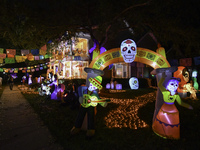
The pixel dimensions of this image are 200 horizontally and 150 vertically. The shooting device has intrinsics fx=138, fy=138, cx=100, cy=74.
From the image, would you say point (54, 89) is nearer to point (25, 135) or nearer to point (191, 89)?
point (25, 135)

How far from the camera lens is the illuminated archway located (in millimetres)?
4641

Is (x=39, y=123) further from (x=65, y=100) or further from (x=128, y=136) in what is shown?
(x=128, y=136)

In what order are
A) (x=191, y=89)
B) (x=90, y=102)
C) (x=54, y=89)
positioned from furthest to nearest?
1. (x=54, y=89)
2. (x=191, y=89)
3. (x=90, y=102)

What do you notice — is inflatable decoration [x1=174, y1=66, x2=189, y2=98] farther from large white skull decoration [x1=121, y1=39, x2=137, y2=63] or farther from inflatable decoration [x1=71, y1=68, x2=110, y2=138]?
inflatable decoration [x1=71, y1=68, x2=110, y2=138]

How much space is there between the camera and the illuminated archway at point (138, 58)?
4641mm

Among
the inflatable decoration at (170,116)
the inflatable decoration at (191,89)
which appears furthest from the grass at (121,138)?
the inflatable decoration at (191,89)

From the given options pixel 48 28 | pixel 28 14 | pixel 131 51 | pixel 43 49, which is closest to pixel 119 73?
pixel 43 49

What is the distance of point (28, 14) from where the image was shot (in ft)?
26.3

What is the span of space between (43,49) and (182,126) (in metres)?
10.7

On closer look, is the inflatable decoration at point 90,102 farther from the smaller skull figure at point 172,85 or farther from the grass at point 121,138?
the smaller skull figure at point 172,85

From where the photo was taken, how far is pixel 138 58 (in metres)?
4.88

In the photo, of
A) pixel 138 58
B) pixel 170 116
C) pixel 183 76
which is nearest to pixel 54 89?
pixel 138 58

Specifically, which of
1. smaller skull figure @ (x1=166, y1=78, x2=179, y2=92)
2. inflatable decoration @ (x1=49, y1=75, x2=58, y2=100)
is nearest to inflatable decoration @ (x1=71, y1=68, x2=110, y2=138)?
smaller skull figure @ (x1=166, y1=78, x2=179, y2=92)

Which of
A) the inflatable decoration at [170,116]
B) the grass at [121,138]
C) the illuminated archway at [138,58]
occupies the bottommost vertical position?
the grass at [121,138]
